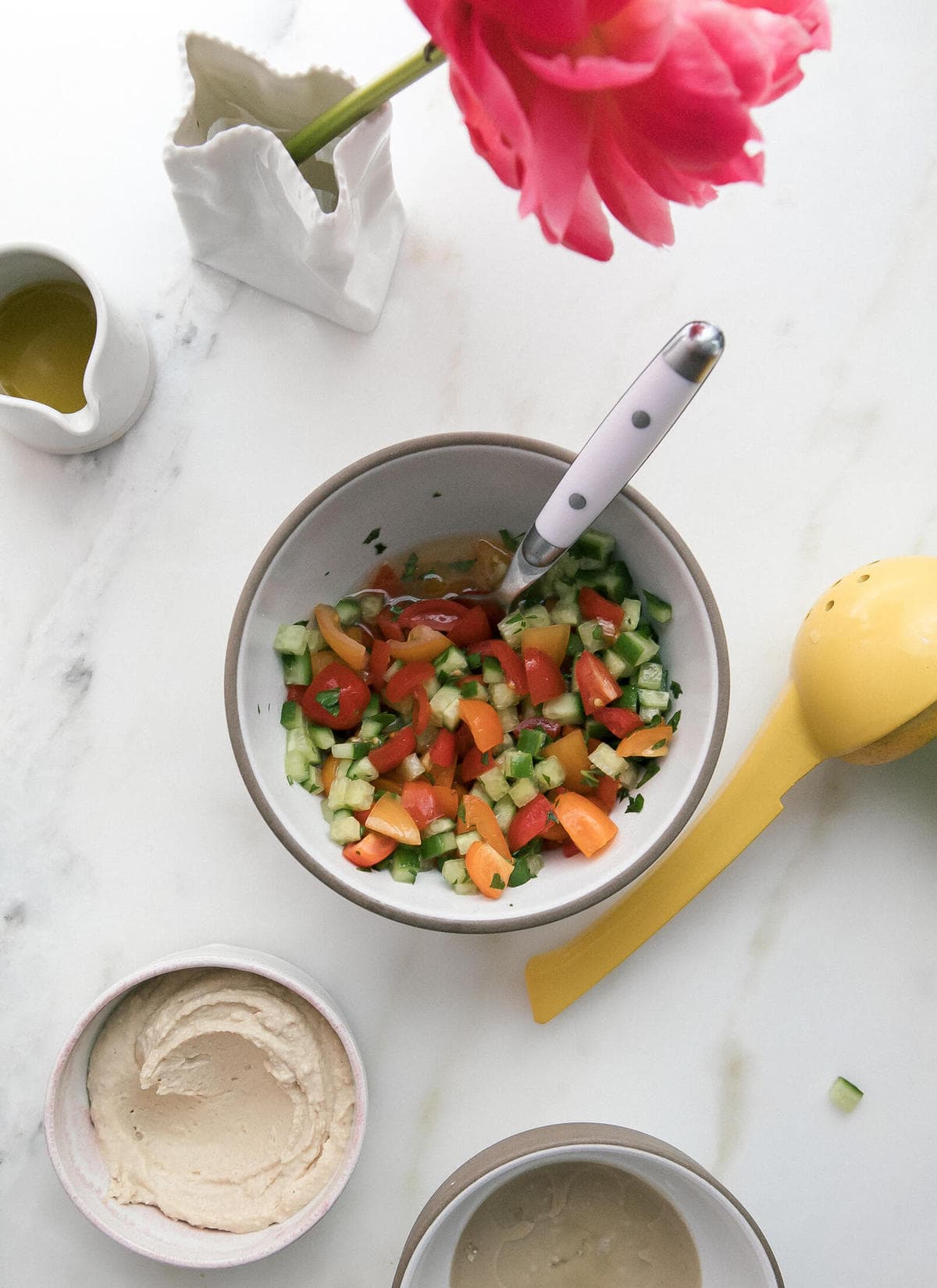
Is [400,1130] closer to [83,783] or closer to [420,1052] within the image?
[420,1052]

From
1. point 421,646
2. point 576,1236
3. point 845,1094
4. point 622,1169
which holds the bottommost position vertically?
point 576,1236

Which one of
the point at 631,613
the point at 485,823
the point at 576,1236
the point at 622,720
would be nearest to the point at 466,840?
the point at 485,823

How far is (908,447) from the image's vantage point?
1567 millimetres

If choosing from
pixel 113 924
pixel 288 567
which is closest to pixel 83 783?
pixel 113 924

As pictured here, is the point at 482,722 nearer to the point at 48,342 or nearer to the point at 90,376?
the point at 90,376

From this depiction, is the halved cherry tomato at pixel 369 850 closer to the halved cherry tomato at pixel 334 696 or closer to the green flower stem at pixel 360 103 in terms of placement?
the halved cherry tomato at pixel 334 696

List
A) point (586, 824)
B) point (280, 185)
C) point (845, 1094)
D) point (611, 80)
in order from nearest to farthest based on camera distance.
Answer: point (611, 80) → point (280, 185) → point (586, 824) → point (845, 1094)

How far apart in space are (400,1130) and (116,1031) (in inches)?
17.2

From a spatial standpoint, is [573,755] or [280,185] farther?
[573,755]

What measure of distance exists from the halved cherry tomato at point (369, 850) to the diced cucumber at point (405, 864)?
0.04 ft

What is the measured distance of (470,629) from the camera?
145cm

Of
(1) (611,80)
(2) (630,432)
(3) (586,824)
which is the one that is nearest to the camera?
(1) (611,80)

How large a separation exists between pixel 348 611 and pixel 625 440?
505 millimetres

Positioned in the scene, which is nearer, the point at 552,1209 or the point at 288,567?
the point at 288,567
